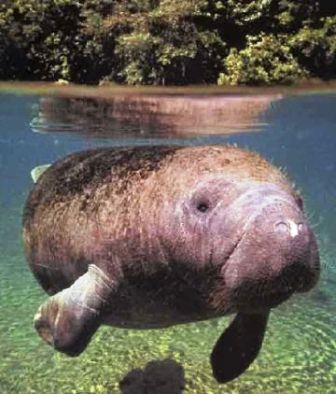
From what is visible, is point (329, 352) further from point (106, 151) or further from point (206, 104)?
point (206, 104)

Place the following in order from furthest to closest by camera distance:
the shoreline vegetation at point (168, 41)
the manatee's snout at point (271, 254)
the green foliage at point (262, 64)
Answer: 1. the green foliage at point (262, 64)
2. the shoreline vegetation at point (168, 41)
3. the manatee's snout at point (271, 254)

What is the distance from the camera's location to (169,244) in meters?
3.54

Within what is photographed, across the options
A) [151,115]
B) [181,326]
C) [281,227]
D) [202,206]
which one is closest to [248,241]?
[281,227]

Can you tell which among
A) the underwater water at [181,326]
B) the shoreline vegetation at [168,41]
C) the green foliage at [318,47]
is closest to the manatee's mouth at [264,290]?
the underwater water at [181,326]

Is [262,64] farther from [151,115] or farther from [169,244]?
[169,244]

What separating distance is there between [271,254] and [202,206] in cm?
49

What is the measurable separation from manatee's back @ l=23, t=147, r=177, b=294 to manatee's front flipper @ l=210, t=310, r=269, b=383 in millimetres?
884

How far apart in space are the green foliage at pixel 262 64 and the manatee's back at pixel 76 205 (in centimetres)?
2002

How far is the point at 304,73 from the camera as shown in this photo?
82.6ft

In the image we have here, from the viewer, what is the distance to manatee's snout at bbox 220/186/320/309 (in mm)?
3021

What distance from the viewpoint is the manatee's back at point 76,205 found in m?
3.99

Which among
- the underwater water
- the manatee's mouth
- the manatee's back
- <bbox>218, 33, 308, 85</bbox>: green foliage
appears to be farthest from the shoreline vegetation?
the manatee's mouth

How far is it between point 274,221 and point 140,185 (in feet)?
3.30

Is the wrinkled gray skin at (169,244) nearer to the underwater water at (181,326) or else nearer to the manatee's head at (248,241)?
the manatee's head at (248,241)
